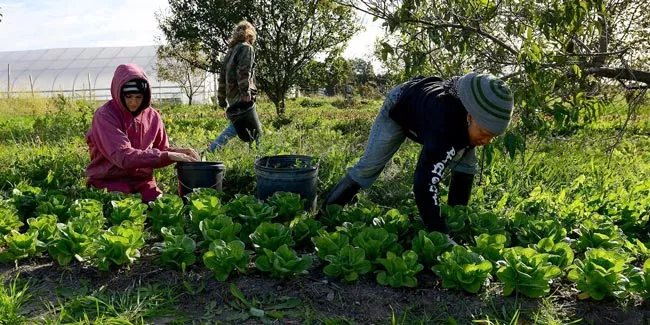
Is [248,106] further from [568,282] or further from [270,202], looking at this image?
[568,282]

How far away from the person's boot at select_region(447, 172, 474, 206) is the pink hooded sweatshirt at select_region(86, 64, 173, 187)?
178 centimetres

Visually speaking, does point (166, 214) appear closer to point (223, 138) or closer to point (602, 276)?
point (602, 276)

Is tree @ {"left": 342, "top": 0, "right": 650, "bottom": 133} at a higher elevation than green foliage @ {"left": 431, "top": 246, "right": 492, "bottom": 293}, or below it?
higher

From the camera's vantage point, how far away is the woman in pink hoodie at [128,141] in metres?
3.23

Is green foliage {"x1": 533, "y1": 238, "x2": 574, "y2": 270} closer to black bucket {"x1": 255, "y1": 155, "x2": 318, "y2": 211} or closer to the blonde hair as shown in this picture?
black bucket {"x1": 255, "y1": 155, "x2": 318, "y2": 211}

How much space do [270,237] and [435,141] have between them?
92 centimetres

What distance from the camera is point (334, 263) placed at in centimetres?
229

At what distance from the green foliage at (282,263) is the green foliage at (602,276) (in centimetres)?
116

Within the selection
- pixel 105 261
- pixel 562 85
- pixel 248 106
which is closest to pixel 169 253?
pixel 105 261

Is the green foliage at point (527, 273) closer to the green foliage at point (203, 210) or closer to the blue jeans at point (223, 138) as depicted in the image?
the green foliage at point (203, 210)

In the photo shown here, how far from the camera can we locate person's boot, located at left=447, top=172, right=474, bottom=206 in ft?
10.2

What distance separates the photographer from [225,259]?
2262 mm

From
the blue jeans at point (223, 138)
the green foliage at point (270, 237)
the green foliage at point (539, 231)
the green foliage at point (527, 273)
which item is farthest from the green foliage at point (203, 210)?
the blue jeans at point (223, 138)

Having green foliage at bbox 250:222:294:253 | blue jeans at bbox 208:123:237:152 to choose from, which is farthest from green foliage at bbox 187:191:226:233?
blue jeans at bbox 208:123:237:152
